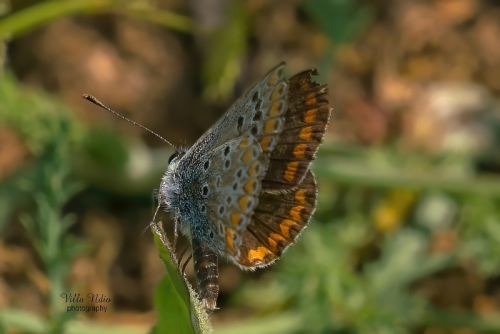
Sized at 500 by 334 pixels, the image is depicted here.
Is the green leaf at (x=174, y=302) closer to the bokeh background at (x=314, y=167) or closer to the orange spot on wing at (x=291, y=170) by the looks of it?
the orange spot on wing at (x=291, y=170)

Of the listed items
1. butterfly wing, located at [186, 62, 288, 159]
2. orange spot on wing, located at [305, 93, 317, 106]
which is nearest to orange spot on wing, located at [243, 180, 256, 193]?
butterfly wing, located at [186, 62, 288, 159]

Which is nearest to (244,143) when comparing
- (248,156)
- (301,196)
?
(248,156)

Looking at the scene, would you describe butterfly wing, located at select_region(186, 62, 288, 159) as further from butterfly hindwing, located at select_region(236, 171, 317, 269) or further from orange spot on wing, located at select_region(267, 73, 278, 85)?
butterfly hindwing, located at select_region(236, 171, 317, 269)

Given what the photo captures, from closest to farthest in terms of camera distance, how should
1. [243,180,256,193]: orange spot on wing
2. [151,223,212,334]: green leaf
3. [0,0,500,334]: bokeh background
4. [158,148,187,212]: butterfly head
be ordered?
[151,223,212,334]: green leaf, [243,180,256,193]: orange spot on wing, [158,148,187,212]: butterfly head, [0,0,500,334]: bokeh background

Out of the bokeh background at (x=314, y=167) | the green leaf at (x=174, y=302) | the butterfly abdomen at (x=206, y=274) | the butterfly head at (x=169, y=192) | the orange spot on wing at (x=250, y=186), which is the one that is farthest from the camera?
the bokeh background at (x=314, y=167)

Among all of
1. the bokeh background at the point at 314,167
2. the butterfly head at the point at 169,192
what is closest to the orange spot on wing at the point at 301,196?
the butterfly head at the point at 169,192

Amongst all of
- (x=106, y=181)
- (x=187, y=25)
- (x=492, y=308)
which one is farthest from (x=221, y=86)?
(x=492, y=308)

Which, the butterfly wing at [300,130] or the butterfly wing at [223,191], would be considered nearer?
the butterfly wing at [223,191]

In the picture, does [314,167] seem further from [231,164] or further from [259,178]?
[259,178]
